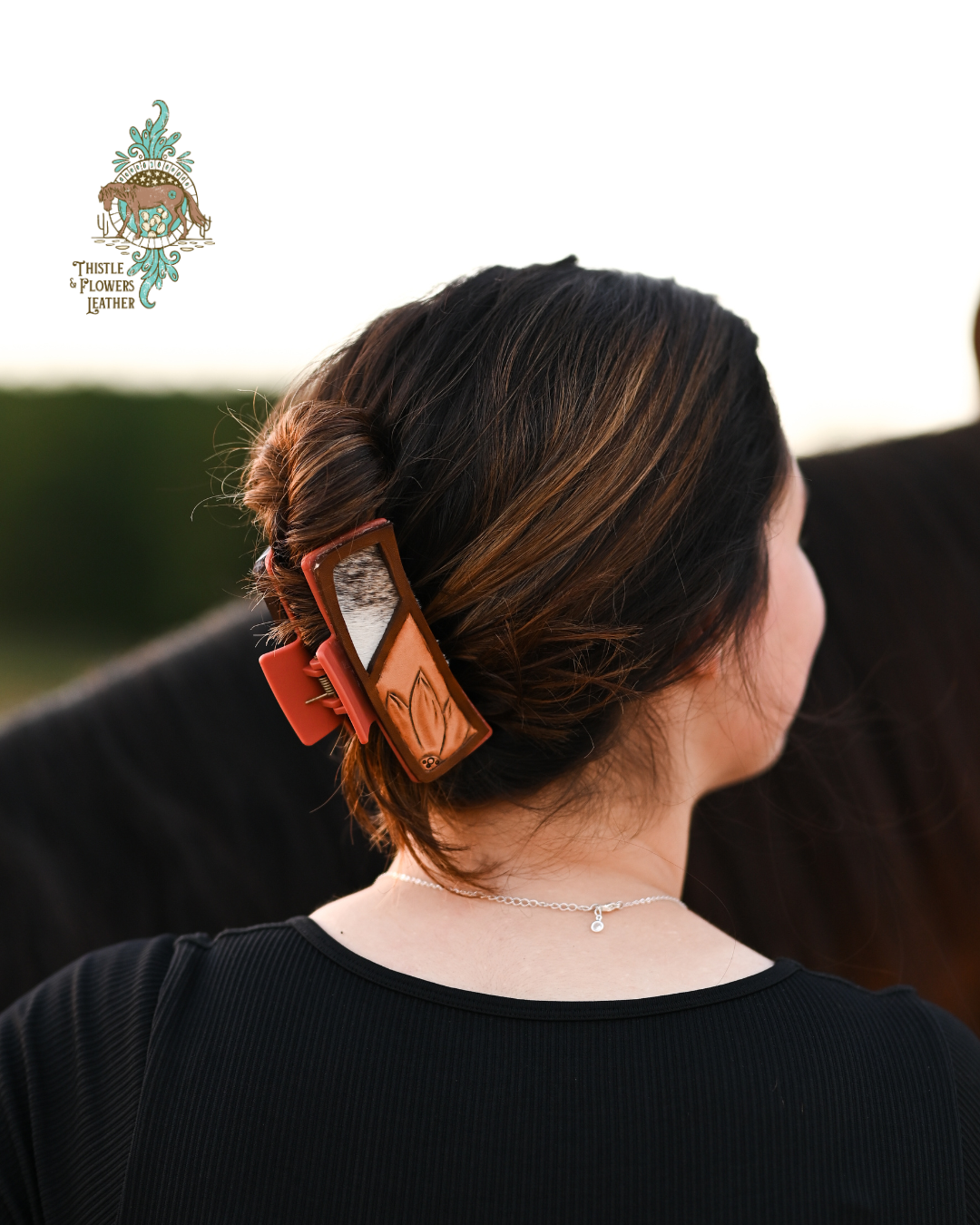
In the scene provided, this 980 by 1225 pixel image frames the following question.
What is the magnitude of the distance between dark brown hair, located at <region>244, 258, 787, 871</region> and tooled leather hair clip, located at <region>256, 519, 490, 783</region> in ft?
0.07

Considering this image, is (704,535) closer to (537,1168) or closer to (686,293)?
(686,293)

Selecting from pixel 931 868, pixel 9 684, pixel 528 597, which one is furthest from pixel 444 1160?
pixel 9 684

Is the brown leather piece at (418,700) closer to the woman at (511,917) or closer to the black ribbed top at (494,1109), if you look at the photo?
the woman at (511,917)

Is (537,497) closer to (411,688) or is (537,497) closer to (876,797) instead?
(411,688)

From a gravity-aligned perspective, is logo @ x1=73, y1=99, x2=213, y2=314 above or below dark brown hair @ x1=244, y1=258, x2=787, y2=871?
above

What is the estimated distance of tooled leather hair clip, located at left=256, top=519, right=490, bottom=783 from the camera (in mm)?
611

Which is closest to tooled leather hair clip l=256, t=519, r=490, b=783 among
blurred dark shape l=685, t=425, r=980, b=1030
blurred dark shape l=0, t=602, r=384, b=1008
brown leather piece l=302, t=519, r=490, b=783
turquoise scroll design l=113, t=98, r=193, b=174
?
brown leather piece l=302, t=519, r=490, b=783

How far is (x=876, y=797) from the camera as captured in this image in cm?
109

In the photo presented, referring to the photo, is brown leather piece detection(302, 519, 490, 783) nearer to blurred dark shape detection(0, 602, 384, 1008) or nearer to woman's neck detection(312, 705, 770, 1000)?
woman's neck detection(312, 705, 770, 1000)

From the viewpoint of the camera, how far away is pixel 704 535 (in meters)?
0.67

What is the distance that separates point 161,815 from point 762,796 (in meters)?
0.64

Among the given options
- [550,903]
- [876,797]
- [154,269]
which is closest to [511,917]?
[550,903]

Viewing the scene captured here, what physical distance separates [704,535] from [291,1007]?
1.35 ft

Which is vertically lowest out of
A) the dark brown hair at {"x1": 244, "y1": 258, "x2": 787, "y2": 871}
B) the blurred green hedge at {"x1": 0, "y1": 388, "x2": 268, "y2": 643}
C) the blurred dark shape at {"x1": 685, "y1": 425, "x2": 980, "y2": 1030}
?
the blurred green hedge at {"x1": 0, "y1": 388, "x2": 268, "y2": 643}
